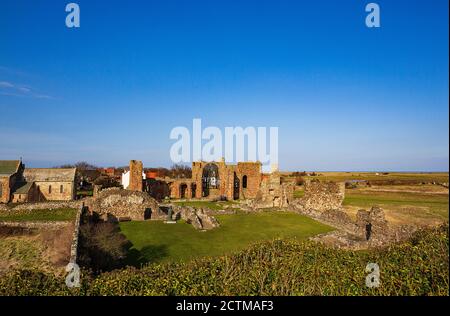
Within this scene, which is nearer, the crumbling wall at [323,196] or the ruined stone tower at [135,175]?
the crumbling wall at [323,196]

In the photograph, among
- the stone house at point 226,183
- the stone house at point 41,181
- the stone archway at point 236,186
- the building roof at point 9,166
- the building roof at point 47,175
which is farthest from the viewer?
the stone archway at point 236,186

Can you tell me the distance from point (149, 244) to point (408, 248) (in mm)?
15705

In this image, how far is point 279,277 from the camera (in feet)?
25.8

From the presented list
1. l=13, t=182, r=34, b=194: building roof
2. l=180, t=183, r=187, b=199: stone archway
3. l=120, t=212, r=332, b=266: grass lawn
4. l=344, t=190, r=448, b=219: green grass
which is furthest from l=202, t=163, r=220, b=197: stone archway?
l=120, t=212, r=332, b=266: grass lawn

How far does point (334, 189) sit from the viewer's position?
3169 cm

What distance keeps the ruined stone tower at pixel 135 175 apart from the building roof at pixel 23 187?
13667mm

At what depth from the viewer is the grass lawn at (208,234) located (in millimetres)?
18766

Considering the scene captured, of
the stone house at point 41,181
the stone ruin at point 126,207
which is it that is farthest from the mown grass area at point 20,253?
the stone house at point 41,181

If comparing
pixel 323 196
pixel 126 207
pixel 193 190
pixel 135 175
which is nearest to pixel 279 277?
pixel 126 207

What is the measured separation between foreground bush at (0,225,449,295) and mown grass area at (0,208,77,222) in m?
22.8

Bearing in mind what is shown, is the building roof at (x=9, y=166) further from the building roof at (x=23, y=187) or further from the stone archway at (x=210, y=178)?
the stone archway at (x=210, y=178)
